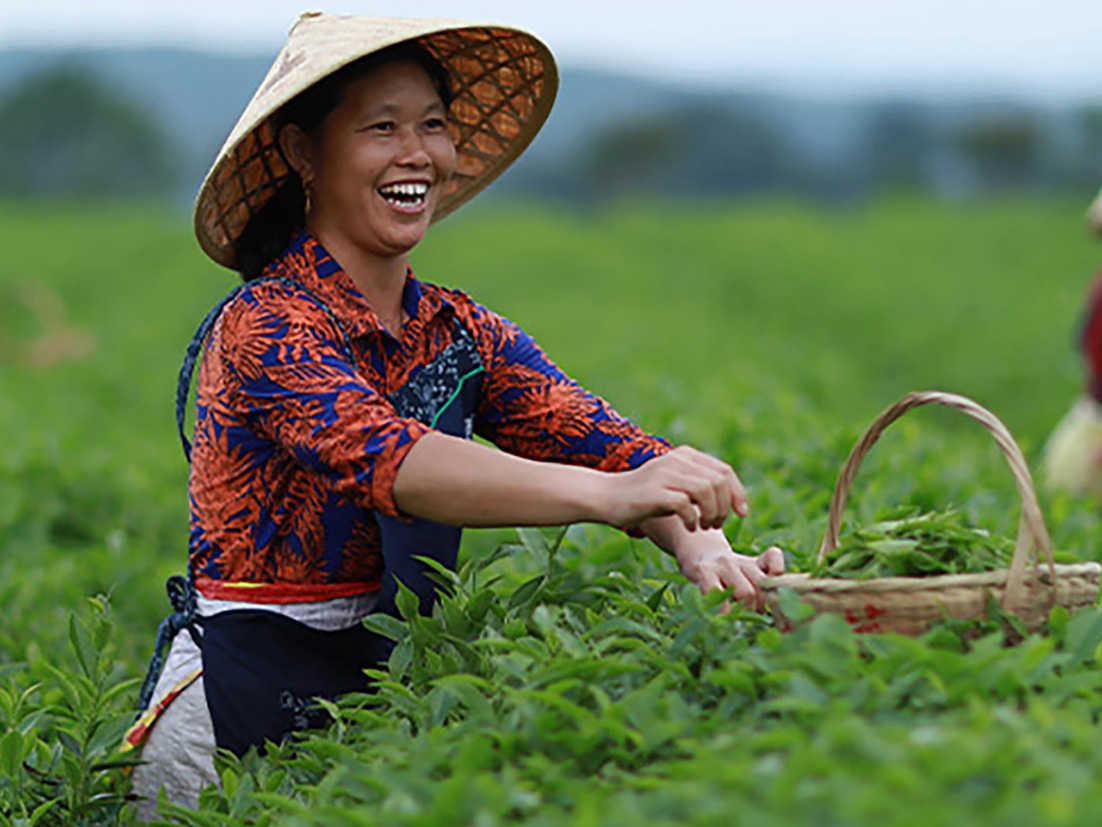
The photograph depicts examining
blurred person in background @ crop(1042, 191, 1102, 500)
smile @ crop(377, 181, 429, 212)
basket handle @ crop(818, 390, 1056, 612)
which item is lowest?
blurred person in background @ crop(1042, 191, 1102, 500)

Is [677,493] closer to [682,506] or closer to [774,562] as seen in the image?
[682,506]

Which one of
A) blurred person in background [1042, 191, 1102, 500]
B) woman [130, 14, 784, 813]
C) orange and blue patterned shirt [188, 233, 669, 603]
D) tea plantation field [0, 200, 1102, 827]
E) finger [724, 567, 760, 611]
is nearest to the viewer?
tea plantation field [0, 200, 1102, 827]

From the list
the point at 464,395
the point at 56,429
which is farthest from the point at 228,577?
the point at 56,429

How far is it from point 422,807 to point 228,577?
1.20 metres

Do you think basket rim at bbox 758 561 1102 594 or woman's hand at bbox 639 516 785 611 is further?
woman's hand at bbox 639 516 785 611

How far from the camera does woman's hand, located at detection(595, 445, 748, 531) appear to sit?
2736 millimetres

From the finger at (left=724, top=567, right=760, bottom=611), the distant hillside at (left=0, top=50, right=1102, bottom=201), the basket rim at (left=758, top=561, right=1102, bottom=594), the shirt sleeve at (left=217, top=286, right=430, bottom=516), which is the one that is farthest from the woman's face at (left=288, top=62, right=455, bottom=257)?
the distant hillside at (left=0, top=50, right=1102, bottom=201)

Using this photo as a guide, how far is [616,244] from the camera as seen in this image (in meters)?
34.3

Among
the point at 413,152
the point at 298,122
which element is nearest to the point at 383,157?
the point at 413,152

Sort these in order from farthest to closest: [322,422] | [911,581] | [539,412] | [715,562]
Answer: [539,412] < [715,562] < [322,422] < [911,581]

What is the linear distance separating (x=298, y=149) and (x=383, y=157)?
217 mm

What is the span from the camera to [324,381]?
3.02 meters

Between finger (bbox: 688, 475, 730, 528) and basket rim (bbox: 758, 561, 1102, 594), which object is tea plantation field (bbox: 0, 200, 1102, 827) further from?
finger (bbox: 688, 475, 730, 528)

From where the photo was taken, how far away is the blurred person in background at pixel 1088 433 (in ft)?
27.0
